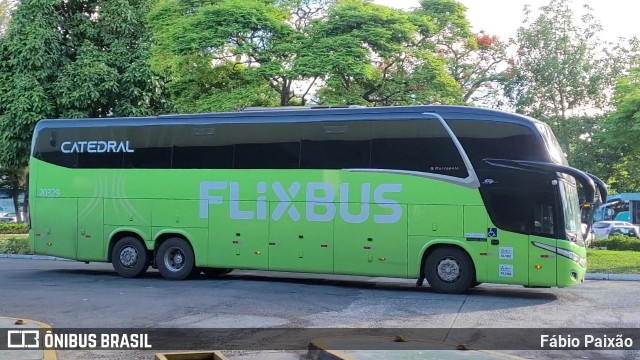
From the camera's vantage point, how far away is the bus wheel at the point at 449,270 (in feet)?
49.0

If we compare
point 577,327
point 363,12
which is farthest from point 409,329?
point 363,12

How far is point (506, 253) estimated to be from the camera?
1454cm

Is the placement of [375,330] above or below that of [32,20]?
below

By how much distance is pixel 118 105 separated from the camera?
25.7 metres

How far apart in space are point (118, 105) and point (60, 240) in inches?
325

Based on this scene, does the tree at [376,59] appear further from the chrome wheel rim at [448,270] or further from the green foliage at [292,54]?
the chrome wheel rim at [448,270]

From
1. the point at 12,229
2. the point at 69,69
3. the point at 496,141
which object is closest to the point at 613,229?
the point at 496,141

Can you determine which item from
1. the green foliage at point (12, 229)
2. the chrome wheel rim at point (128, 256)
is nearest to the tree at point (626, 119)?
the chrome wheel rim at point (128, 256)

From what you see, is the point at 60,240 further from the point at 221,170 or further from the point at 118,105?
the point at 118,105

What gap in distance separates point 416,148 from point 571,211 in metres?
3.31

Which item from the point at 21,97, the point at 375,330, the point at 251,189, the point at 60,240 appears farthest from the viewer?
the point at 21,97

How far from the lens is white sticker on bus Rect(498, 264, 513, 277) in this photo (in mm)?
14492

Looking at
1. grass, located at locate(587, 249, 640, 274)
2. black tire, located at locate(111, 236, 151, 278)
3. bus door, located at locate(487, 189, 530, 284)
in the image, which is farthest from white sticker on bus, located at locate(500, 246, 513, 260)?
black tire, located at locate(111, 236, 151, 278)

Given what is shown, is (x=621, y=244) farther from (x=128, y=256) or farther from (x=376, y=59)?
(x=128, y=256)
